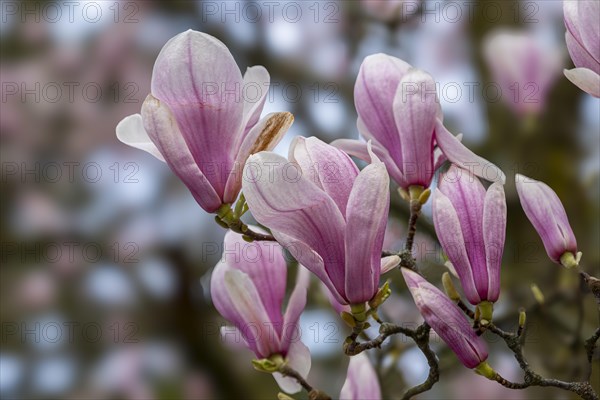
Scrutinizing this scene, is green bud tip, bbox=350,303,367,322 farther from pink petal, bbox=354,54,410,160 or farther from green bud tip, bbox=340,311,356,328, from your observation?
pink petal, bbox=354,54,410,160

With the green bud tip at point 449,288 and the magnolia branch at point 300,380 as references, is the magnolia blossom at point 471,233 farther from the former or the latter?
the magnolia branch at point 300,380

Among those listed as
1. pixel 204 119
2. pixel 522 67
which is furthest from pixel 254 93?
pixel 522 67

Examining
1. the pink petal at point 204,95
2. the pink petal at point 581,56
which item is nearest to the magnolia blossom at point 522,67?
the pink petal at point 581,56

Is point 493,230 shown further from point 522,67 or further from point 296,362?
point 522,67

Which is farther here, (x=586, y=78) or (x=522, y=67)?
(x=522, y=67)

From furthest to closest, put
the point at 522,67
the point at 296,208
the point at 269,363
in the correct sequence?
1. the point at 522,67
2. the point at 269,363
3. the point at 296,208

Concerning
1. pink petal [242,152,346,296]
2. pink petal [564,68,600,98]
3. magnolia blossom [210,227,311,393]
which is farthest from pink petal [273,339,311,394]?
pink petal [564,68,600,98]

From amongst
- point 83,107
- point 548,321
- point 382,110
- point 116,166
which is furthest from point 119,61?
point 382,110
